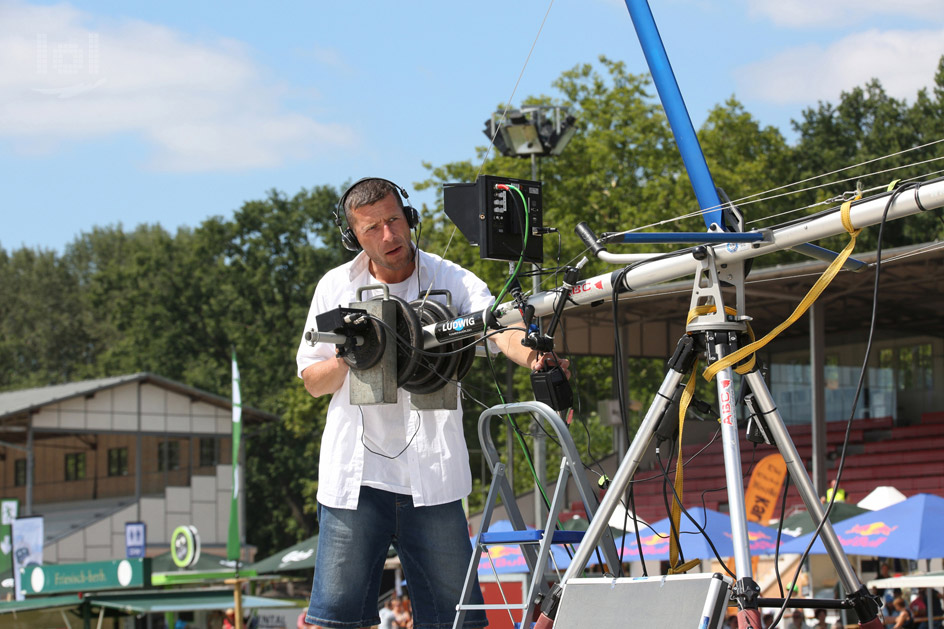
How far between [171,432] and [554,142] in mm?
26804

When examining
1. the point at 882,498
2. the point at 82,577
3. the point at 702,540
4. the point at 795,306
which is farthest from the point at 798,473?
the point at 795,306

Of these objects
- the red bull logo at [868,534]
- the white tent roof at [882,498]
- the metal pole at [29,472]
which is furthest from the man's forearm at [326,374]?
the metal pole at [29,472]

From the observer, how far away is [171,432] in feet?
130

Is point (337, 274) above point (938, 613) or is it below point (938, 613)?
above

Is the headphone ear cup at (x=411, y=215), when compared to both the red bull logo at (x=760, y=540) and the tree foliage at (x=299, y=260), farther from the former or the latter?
the tree foliage at (x=299, y=260)

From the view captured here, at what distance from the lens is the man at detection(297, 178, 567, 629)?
149 inches

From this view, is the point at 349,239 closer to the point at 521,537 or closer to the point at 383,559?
the point at 383,559

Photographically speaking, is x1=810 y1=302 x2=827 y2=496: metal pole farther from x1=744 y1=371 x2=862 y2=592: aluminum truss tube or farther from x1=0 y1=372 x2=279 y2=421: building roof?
x1=0 y1=372 x2=279 y2=421: building roof

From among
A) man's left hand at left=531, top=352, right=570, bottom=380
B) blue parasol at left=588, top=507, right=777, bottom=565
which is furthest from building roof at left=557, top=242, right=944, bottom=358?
man's left hand at left=531, top=352, right=570, bottom=380

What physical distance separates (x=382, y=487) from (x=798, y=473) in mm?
1374

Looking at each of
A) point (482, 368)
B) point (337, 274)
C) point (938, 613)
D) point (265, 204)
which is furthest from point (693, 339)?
point (265, 204)

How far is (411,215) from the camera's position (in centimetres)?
418

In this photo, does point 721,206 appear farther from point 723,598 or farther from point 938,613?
point 938,613

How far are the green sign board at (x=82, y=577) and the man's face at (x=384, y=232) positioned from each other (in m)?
16.5
